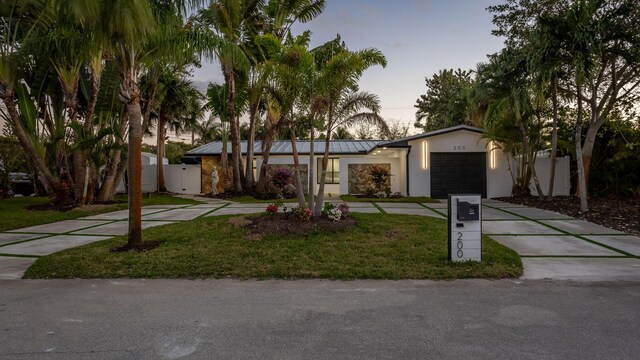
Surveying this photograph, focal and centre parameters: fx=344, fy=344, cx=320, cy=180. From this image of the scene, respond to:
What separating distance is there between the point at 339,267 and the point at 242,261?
5.16ft

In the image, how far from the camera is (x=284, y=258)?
5.67 meters

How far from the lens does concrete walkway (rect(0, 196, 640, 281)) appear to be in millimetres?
5195

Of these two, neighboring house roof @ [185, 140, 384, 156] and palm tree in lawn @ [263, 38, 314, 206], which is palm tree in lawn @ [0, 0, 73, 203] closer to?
palm tree in lawn @ [263, 38, 314, 206]

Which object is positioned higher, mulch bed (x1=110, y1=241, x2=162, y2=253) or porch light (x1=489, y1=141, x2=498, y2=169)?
porch light (x1=489, y1=141, x2=498, y2=169)

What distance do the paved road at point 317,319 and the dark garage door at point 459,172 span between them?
12.1 metres

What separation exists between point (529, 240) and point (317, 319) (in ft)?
19.1

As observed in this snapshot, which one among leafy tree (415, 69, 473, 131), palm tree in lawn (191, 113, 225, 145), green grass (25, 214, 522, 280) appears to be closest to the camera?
green grass (25, 214, 522, 280)

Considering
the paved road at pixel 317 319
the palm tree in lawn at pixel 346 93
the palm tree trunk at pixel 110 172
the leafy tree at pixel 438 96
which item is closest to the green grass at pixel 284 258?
the paved road at pixel 317 319

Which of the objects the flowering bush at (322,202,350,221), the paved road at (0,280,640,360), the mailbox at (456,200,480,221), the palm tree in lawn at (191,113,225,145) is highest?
the palm tree in lawn at (191,113,225,145)

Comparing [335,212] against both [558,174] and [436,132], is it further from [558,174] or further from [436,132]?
[558,174]

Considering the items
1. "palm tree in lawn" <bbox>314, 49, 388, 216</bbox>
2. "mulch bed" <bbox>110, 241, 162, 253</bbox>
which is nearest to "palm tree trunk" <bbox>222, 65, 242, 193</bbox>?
"palm tree in lawn" <bbox>314, 49, 388, 216</bbox>

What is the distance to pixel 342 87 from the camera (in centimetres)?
798

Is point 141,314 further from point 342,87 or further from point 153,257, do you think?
point 342,87

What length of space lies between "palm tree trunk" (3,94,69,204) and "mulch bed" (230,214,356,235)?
853 cm
